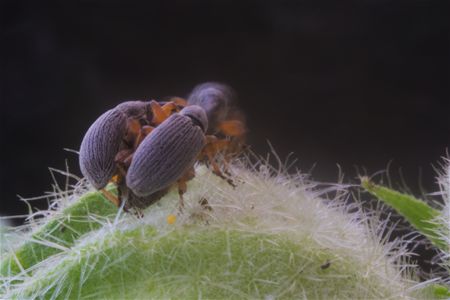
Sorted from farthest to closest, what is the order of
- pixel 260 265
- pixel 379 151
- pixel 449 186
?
1. pixel 379 151
2. pixel 449 186
3. pixel 260 265

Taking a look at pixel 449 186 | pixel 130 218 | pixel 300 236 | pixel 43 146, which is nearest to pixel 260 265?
pixel 300 236

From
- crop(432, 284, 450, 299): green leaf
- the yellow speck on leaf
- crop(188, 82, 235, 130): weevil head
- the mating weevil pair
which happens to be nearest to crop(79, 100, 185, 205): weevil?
the mating weevil pair

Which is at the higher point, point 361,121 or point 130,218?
point 130,218

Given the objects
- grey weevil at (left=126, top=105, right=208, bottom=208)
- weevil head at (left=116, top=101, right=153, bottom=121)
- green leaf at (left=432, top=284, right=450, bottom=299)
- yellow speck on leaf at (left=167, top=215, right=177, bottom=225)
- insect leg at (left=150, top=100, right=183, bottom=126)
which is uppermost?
weevil head at (left=116, top=101, right=153, bottom=121)

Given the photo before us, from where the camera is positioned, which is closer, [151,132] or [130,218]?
[130,218]

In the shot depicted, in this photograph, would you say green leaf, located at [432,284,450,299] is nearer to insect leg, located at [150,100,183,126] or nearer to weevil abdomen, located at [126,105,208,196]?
weevil abdomen, located at [126,105,208,196]

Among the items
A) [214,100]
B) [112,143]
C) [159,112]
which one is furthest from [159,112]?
[214,100]

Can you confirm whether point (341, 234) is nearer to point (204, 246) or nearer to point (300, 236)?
point (300, 236)
